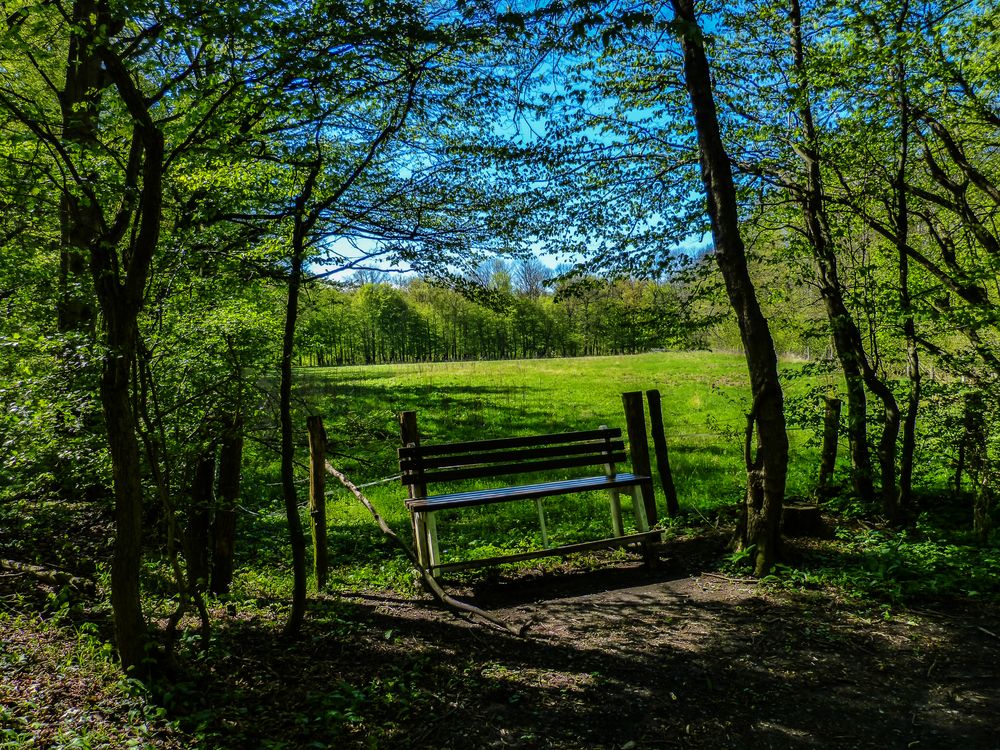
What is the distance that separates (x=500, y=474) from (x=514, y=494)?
0.44 meters

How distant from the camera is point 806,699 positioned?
10.9 ft

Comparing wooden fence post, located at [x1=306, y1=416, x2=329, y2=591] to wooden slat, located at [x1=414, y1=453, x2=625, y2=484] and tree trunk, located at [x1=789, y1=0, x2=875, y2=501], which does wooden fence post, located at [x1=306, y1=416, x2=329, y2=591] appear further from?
tree trunk, located at [x1=789, y1=0, x2=875, y2=501]

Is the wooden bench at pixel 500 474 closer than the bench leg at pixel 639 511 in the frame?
Yes

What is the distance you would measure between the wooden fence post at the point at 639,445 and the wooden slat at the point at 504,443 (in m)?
0.57

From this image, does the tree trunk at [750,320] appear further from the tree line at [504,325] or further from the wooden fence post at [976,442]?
the wooden fence post at [976,442]

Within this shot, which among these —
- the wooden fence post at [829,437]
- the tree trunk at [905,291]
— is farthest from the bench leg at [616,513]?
the tree trunk at [905,291]

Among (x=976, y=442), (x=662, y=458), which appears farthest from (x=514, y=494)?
(x=976, y=442)

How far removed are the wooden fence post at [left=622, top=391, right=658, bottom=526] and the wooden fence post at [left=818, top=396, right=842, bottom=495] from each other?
2218 mm

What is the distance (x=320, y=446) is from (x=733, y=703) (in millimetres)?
4399

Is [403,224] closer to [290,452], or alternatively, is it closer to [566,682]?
[290,452]

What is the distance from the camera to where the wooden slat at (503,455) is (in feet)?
19.2

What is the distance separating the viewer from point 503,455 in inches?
243

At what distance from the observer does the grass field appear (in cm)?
817

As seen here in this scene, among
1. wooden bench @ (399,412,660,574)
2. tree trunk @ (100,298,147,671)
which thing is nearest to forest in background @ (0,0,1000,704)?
tree trunk @ (100,298,147,671)
